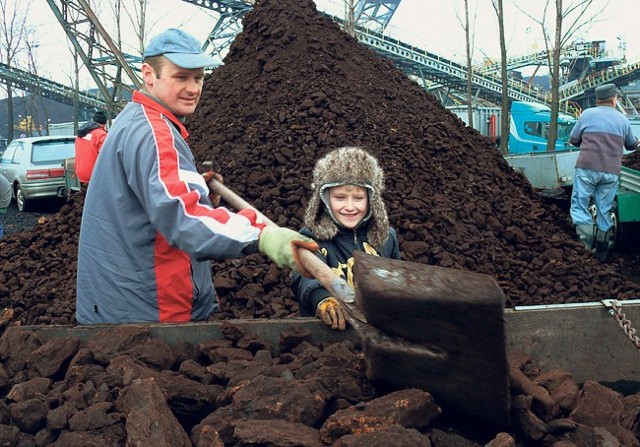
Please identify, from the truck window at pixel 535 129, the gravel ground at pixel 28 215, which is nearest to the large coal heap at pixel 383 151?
the gravel ground at pixel 28 215

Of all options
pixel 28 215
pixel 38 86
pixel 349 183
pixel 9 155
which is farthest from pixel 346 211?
pixel 38 86

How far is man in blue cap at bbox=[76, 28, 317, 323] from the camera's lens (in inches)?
95.4

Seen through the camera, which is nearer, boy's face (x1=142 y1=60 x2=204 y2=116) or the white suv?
boy's face (x1=142 y1=60 x2=204 y2=116)

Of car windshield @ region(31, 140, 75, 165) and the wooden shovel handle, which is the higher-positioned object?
car windshield @ region(31, 140, 75, 165)

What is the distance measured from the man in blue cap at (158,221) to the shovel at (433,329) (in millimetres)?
259

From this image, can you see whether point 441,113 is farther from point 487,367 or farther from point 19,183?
point 19,183

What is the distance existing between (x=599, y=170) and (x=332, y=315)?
20.7ft

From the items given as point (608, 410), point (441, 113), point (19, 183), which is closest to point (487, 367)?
point (608, 410)

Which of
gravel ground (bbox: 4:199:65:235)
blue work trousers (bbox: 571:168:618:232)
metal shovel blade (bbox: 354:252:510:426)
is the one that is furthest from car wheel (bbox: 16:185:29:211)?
metal shovel blade (bbox: 354:252:510:426)

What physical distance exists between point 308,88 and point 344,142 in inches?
42.8

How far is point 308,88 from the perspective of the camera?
27.2 feet

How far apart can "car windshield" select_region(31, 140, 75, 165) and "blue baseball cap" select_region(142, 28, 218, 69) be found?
13129 millimetres

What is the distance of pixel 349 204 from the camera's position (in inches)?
142

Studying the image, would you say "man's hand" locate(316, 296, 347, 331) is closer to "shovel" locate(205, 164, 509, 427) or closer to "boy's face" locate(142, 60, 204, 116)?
"shovel" locate(205, 164, 509, 427)
